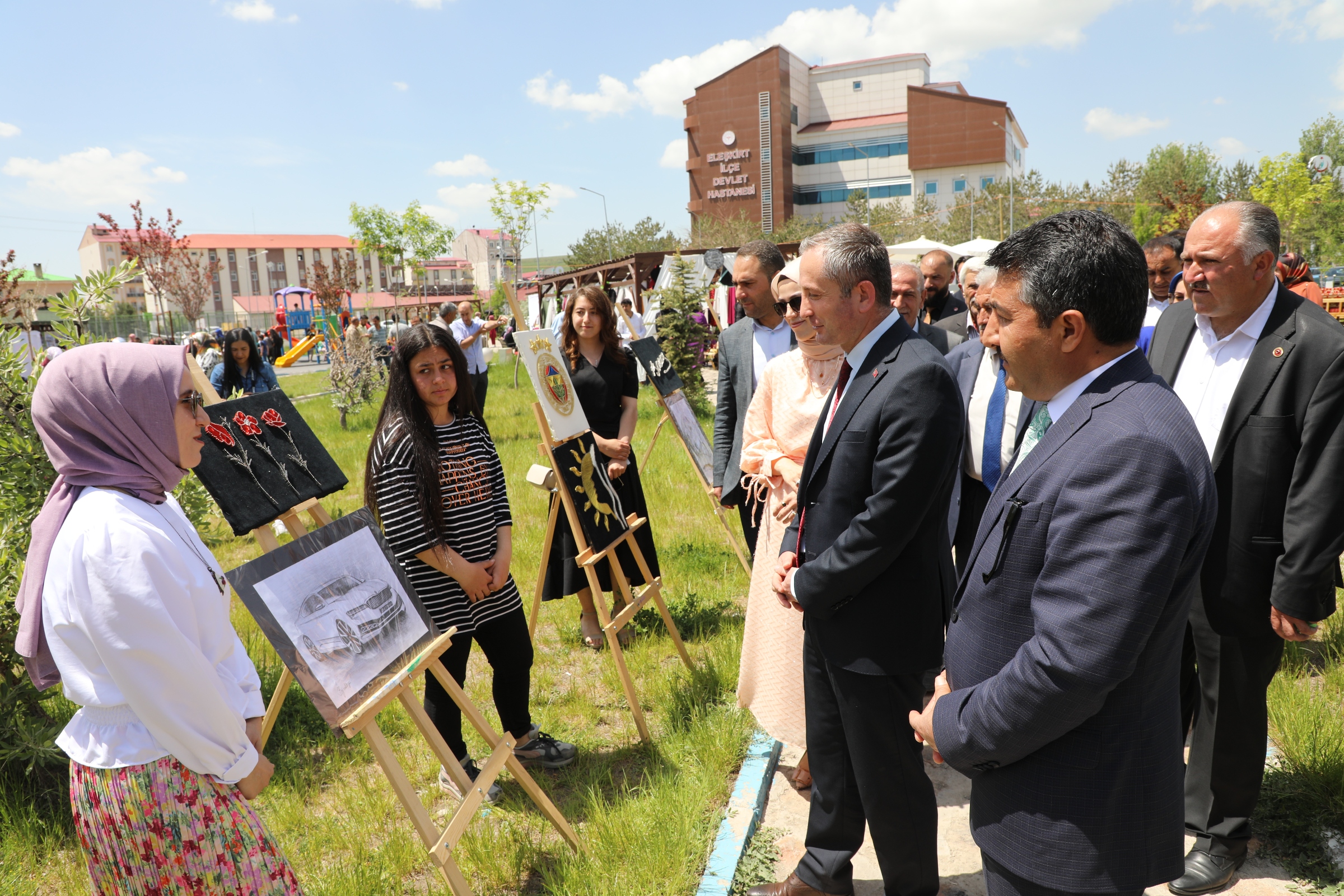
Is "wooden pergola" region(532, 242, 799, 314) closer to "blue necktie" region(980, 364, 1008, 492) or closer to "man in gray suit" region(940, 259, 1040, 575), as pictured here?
"man in gray suit" region(940, 259, 1040, 575)

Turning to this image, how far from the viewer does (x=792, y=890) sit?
255cm

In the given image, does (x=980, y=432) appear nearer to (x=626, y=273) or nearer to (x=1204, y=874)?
(x=1204, y=874)

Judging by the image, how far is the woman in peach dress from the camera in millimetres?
3014

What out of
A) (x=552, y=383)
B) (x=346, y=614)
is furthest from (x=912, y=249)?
(x=346, y=614)

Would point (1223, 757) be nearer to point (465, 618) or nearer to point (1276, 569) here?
point (1276, 569)

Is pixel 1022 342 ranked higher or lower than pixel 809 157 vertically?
lower

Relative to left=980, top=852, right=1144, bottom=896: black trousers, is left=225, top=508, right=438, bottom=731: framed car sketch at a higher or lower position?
higher

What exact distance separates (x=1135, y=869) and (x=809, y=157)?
249ft

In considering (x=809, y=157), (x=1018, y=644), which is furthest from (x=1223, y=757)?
(x=809, y=157)

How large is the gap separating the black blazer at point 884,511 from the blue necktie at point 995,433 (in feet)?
3.81

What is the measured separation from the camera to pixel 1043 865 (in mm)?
1530

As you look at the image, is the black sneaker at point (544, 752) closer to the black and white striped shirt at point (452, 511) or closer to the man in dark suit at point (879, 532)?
the black and white striped shirt at point (452, 511)

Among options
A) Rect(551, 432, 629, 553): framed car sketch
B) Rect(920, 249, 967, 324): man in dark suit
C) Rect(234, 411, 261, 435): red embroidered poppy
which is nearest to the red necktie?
Rect(551, 432, 629, 553): framed car sketch

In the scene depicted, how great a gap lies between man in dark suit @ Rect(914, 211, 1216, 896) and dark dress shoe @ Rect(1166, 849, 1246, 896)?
1.34 meters
